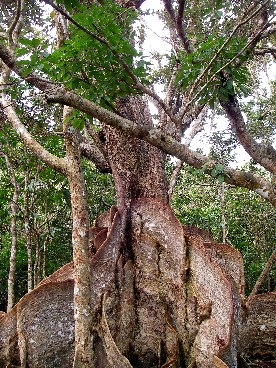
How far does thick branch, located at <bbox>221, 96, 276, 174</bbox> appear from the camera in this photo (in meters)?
4.88

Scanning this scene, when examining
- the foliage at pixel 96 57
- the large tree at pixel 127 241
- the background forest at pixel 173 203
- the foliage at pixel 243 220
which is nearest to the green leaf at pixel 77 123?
the large tree at pixel 127 241

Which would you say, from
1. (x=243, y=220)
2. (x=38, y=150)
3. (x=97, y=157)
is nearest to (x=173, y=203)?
(x=243, y=220)

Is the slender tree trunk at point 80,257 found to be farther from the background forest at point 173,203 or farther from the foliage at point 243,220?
the foliage at point 243,220

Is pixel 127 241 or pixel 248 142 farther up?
pixel 248 142

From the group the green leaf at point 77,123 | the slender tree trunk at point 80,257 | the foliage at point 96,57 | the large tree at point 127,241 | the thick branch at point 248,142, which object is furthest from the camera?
the thick branch at point 248,142

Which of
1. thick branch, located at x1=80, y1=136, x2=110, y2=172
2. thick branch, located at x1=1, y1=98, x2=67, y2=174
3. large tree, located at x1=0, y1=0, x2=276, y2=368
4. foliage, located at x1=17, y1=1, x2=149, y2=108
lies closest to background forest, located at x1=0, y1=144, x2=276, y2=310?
thick branch, located at x1=80, y1=136, x2=110, y2=172

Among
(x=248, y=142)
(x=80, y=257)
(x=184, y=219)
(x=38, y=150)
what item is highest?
(x=248, y=142)

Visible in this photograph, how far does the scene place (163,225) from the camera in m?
4.77

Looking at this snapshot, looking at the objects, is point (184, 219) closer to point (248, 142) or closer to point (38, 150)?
point (248, 142)

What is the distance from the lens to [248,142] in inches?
199

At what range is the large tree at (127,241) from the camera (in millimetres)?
3525

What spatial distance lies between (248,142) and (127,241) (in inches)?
80.0

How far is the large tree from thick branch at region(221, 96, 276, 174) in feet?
0.05

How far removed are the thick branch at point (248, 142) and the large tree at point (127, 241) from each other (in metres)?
0.01
